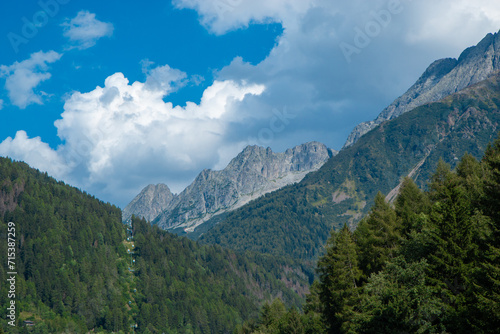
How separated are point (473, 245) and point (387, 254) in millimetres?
23272

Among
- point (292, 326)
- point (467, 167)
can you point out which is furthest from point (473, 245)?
point (292, 326)

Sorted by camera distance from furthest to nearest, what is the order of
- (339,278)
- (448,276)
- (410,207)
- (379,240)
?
(410,207), (379,240), (339,278), (448,276)

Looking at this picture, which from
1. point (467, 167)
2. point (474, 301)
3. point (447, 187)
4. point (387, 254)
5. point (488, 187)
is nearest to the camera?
point (474, 301)

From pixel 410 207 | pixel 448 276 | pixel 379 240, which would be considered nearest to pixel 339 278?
pixel 379 240

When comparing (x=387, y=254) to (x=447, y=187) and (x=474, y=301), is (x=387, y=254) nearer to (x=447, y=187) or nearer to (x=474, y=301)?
(x=447, y=187)

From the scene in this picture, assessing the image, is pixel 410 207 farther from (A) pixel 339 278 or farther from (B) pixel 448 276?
(B) pixel 448 276

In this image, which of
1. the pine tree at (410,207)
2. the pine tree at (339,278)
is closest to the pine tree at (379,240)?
the pine tree at (410,207)

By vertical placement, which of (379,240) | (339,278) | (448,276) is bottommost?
(448,276)

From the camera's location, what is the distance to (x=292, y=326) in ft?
322

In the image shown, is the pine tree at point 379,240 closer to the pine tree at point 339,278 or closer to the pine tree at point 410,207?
the pine tree at point 410,207

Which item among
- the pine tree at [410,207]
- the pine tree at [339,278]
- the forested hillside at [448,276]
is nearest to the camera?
the forested hillside at [448,276]

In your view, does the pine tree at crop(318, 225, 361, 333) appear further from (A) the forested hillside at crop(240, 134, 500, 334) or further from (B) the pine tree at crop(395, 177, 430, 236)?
(B) the pine tree at crop(395, 177, 430, 236)

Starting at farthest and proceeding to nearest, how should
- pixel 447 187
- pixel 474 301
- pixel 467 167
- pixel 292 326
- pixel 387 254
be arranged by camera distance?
1. pixel 292 326
2. pixel 467 167
3. pixel 387 254
4. pixel 447 187
5. pixel 474 301

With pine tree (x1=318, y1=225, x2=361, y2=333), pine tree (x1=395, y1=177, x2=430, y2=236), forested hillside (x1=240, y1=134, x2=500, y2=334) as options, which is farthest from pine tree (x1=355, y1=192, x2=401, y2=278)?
forested hillside (x1=240, y1=134, x2=500, y2=334)
